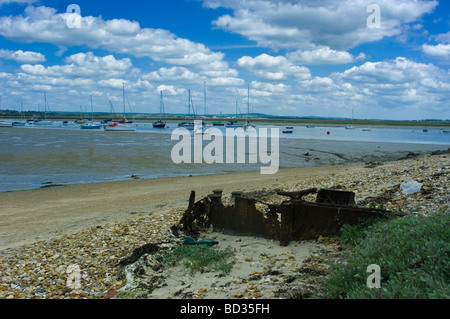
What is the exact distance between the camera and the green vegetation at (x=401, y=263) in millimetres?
3726

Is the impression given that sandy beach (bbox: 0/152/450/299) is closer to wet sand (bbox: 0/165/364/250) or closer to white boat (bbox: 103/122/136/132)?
wet sand (bbox: 0/165/364/250)

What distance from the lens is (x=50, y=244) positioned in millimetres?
8477

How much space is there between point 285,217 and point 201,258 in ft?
5.29

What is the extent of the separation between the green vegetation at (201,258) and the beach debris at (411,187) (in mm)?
5279

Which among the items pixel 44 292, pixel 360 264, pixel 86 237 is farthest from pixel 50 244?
pixel 360 264

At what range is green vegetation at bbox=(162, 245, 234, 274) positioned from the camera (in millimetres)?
5977

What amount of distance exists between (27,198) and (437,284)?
16.4 m

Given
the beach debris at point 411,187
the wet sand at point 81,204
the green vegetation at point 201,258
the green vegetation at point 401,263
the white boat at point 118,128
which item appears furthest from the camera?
the white boat at point 118,128

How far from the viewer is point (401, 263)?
4.23m

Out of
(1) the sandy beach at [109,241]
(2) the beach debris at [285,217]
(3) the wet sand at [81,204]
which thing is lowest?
(3) the wet sand at [81,204]

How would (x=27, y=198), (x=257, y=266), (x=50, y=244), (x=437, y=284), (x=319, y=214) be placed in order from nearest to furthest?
(x=437, y=284)
(x=257, y=266)
(x=319, y=214)
(x=50, y=244)
(x=27, y=198)

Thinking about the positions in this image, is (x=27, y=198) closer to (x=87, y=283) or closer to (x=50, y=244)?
(x=50, y=244)

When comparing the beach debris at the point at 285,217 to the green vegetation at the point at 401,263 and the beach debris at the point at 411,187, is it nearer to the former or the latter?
the green vegetation at the point at 401,263

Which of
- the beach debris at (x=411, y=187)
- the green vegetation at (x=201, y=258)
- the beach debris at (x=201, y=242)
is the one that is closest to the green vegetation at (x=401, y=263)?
the green vegetation at (x=201, y=258)
